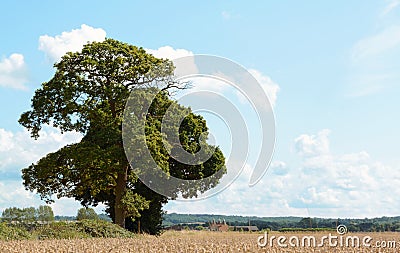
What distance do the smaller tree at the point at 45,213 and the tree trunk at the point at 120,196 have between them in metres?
3.70

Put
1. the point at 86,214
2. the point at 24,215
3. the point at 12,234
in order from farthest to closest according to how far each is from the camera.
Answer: the point at 86,214, the point at 24,215, the point at 12,234

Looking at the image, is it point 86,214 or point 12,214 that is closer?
point 12,214

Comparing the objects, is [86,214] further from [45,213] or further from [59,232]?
[59,232]

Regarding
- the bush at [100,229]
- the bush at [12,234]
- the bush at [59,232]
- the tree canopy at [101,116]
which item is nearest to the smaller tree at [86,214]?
the tree canopy at [101,116]

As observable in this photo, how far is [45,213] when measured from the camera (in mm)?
32500

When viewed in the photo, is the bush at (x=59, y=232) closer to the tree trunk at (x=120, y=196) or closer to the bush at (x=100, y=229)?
the bush at (x=100, y=229)

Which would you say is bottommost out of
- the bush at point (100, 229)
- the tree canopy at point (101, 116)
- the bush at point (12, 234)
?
the bush at point (12, 234)

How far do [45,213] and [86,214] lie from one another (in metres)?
2.38

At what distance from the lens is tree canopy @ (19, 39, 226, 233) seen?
3011 cm

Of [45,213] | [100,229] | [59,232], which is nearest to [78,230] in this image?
[100,229]

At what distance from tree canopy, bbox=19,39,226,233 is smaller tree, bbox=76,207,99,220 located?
1292 mm

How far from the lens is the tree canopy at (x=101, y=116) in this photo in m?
30.1

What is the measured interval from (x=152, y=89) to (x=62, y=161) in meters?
6.39

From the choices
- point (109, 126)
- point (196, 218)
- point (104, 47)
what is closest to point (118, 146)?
point (109, 126)
